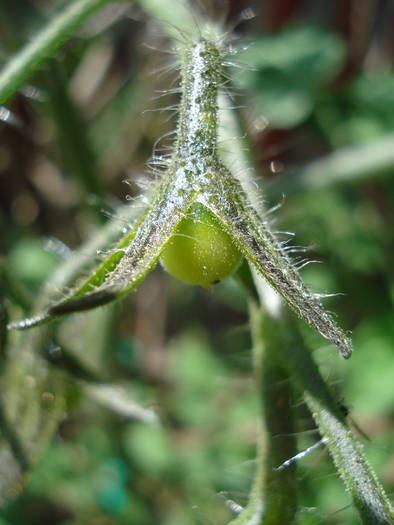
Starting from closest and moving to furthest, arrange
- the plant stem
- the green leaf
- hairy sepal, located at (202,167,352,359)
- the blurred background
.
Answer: hairy sepal, located at (202,167,352,359) < the plant stem < the blurred background < the green leaf

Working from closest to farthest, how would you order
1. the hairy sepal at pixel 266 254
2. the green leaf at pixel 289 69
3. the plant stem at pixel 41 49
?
the hairy sepal at pixel 266 254
the plant stem at pixel 41 49
the green leaf at pixel 289 69

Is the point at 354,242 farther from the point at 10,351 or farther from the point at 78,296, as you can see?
the point at 78,296

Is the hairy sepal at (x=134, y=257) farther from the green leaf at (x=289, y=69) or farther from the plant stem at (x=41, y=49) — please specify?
the green leaf at (x=289, y=69)

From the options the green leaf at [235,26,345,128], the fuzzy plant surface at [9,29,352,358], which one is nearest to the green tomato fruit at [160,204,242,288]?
the fuzzy plant surface at [9,29,352,358]

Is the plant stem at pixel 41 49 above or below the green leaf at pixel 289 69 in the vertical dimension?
below

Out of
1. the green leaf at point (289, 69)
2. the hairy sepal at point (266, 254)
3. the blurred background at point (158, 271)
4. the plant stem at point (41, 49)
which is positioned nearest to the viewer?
the hairy sepal at point (266, 254)

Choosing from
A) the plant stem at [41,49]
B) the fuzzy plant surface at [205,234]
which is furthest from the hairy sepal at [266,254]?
the plant stem at [41,49]

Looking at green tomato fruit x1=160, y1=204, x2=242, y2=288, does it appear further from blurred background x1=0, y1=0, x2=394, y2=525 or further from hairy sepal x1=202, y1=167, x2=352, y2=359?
blurred background x1=0, y1=0, x2=394, y2=525
